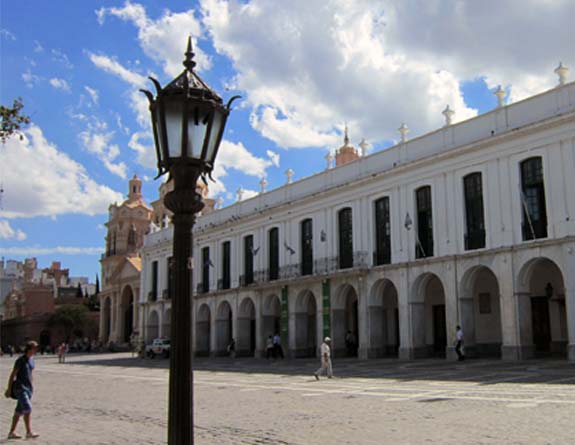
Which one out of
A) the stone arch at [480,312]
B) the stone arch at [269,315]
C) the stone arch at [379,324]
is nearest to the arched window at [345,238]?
the stone arch at [379,324]

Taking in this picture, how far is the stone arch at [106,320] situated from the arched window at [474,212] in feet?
196

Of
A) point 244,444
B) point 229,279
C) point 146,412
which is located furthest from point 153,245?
point 244,444

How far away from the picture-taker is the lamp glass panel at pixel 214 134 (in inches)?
208

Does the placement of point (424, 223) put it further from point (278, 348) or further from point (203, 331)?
point (203, 331)

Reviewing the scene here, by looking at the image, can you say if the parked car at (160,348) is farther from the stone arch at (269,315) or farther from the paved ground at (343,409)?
the paved ground at (343,409)

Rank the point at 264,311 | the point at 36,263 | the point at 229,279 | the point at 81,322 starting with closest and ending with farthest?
the point at 264,311 → the point at 229,279 → the point at 81,322 → the point at 36,263

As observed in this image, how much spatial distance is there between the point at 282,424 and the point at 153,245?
46.1 m

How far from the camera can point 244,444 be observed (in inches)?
368

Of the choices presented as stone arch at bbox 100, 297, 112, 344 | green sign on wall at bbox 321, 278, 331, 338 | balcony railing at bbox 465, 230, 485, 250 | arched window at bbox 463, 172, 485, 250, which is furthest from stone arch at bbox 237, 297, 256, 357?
stone arch at bbox 100, 297, 112, 344

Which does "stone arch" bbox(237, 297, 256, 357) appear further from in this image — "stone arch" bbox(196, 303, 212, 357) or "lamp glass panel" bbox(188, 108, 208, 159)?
"lamp glass panel" bbox(188, 108, 208, 159)

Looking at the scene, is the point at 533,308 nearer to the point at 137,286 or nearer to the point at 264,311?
the point at 264,311

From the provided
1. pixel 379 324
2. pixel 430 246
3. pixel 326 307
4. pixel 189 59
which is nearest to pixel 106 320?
pixel 326 307

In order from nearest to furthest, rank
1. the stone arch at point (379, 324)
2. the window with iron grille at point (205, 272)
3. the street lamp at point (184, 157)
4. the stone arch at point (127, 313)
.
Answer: the street lamp at point (184, 157)
the stone arch at point (379, 324)
the window with iron grille at point (205, 272)
the stone arch at point (127, 313)

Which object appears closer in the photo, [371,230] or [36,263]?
[371,230]
